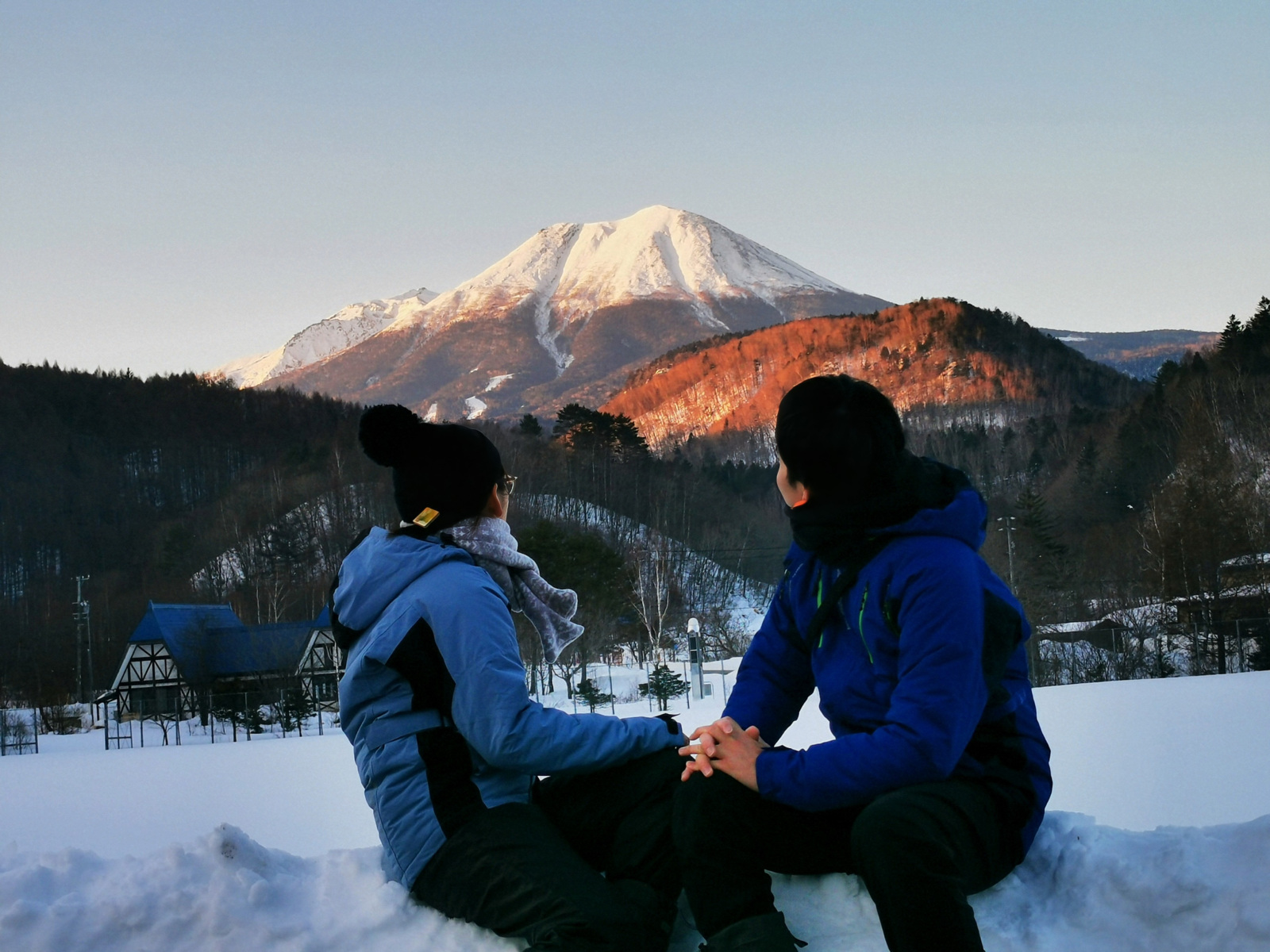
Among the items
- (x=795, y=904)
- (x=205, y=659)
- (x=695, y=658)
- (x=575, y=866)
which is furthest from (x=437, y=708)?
(x=205, y=659)

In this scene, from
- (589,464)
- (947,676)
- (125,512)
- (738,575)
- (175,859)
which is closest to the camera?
(947,676)

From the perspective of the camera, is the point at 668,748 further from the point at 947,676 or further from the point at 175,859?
the point at 175,859

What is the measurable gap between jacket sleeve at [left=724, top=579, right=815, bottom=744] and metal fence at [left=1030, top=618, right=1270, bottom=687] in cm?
2143

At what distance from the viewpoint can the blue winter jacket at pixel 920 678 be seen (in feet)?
6.48

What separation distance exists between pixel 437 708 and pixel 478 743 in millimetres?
130

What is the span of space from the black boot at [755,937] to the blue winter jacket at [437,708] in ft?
1.58

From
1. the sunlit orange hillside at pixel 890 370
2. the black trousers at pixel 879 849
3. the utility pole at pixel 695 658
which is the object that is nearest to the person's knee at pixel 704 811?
the black trousers at pixel 879 849

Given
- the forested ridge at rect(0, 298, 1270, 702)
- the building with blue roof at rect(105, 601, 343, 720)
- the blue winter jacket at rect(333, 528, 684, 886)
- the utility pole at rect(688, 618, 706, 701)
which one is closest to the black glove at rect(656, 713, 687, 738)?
the blue winter jacket at rect(333, 528, 684, 886)

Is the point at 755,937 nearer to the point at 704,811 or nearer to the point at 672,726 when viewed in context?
the point at 704,811

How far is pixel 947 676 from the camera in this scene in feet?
6.40

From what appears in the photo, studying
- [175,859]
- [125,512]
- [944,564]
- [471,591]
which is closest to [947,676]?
[944,564]

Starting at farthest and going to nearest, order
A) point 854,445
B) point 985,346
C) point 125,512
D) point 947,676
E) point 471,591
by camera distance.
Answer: point 985,346 → point 125,512 → point 471,591 → point 854,445 → point 947,676

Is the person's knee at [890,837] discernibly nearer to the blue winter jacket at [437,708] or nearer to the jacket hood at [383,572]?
the blue winter jacket at [437,708]

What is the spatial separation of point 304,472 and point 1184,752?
222ft
